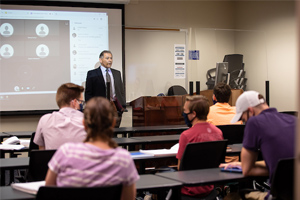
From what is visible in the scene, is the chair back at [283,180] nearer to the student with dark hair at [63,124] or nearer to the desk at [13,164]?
the student with dark hair at [63,124]

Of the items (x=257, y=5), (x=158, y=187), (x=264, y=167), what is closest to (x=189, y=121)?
(x=264, y=167)

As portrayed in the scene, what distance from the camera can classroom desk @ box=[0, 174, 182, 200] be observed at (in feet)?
6.44

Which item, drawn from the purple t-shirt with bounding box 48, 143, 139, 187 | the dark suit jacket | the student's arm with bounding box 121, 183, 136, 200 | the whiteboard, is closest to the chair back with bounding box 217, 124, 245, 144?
the student's arm with bounding box 121, 183, 136, 200

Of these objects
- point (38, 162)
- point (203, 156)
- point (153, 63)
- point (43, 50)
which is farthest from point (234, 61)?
point (38, 162)

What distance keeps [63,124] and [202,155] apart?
104 cm

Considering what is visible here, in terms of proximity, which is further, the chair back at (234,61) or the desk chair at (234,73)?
the chair back at (234,61)

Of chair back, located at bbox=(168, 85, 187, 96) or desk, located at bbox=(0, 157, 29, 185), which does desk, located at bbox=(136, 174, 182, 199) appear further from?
chair back, located at bbox=(168, 85, 187, 96)

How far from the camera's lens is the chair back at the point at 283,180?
2132mm

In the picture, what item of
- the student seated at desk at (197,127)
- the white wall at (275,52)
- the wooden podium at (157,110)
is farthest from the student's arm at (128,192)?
the white wall at (275,52)

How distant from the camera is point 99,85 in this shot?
20.2 feet

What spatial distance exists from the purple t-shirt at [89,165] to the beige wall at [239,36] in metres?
4.89

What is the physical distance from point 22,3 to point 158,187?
580cm

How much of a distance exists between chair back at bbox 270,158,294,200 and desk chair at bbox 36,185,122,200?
92 cm

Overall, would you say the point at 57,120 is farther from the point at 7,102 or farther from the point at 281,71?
the point at 281,71
